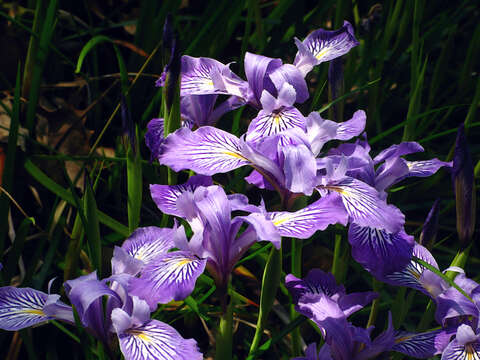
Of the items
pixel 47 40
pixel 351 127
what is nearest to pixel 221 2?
pixel 47 40

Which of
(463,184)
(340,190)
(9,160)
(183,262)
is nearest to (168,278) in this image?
(183,262)

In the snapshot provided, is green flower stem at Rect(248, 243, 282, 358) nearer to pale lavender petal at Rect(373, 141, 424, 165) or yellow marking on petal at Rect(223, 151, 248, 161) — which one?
yellow marking on petal at Rect(223, 151, 248, 161)

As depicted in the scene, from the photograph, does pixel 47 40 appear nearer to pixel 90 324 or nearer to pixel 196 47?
pixel 196 47

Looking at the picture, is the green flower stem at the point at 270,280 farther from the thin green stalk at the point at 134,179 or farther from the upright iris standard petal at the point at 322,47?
the upright iris standard petal at the point at 322,47

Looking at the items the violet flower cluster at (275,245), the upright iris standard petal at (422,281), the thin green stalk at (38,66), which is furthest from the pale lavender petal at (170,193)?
the thin green stalk at (38,66)

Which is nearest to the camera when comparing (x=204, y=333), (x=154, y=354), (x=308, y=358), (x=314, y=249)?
(x=154, y=354)

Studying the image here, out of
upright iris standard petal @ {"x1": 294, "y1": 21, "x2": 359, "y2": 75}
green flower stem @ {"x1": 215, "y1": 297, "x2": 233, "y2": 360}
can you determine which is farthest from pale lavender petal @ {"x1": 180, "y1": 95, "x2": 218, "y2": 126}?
green flower stem @ {"x1": 215, "y1": 297, "x2": 233, "y2": 360}
